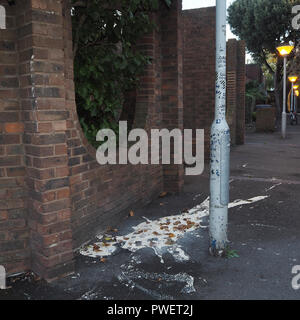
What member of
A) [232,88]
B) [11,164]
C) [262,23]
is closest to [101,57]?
[11,164]

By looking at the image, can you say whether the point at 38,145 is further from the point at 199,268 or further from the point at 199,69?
the point at 199,69

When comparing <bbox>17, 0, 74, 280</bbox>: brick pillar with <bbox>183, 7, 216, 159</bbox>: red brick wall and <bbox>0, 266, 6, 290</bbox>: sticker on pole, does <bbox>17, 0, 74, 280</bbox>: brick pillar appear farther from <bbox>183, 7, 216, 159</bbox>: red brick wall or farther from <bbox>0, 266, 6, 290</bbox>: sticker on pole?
<bbox>183, 7, 216, 159</bbox>: red brick wall

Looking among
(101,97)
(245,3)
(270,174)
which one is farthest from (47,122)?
(245,3)

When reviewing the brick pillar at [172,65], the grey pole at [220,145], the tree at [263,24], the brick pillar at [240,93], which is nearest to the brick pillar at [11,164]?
the grey pole at [220,145]

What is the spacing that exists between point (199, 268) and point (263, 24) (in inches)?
1064

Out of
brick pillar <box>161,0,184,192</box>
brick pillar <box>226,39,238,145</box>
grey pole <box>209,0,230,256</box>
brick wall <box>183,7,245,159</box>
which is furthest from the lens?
brick pillar <box>226,39,238,145</box>

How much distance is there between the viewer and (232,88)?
13.4m

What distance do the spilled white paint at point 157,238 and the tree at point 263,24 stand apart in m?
25.3

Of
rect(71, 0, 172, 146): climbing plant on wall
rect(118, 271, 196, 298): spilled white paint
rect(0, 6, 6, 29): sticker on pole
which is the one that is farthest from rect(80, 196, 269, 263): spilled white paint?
rect(0, 6, 6, 29): sticker on pole

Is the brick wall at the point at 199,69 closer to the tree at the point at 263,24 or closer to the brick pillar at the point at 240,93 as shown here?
the brick pillar at the point at 240,93

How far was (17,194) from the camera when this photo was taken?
312 cm

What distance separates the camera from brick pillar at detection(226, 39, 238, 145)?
43.3 feet

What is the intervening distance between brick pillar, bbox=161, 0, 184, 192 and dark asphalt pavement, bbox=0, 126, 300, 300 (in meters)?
1.56

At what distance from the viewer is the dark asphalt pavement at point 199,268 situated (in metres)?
2.89
